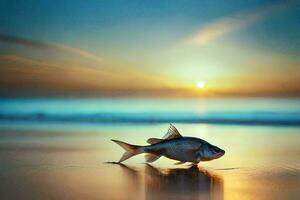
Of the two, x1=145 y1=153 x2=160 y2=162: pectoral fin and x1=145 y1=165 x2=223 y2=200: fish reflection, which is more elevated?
x1=145 y1=153 x2=160 y2=162: pectoral fin

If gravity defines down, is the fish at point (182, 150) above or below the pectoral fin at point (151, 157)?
above

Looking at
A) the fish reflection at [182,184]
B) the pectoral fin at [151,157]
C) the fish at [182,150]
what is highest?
the fish at [182,150]

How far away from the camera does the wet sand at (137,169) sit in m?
1.38

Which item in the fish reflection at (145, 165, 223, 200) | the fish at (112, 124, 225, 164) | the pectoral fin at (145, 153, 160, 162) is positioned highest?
the fish at (112, 124, 225, 164)

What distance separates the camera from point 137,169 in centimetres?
176

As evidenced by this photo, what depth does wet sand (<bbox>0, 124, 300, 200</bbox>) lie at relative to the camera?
1384 mm

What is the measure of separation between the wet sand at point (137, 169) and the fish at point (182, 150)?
0.05 metres

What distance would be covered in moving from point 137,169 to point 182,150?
6.5 inches

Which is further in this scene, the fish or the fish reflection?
the fish

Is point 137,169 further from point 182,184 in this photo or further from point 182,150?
point 182,184

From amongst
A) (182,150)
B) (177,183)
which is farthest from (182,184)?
(182,150)

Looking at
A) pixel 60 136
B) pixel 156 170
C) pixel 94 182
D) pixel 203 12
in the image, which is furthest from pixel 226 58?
Result: pixel 94 182

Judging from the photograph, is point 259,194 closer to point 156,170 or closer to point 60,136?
point 156,170

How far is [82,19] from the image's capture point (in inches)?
107
